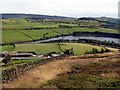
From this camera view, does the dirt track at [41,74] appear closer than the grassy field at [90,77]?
Yes

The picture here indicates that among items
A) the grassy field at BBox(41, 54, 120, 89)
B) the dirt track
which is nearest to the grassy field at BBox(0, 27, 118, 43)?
the dirt track

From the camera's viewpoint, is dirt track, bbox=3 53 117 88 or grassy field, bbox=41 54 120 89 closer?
dirt track, bbox=3 53 117 88

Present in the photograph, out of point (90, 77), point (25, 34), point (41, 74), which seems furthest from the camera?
point (25, 34)

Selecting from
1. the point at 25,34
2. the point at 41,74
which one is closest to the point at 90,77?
the point at 41,74

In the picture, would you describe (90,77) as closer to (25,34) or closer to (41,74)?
(41,74)

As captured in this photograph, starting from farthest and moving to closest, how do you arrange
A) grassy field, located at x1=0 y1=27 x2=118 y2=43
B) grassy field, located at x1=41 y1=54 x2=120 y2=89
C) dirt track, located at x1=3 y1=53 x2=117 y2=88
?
grassy field, located at x1=0 y1=27 x2=118 y2=43 < grassy field, located at x1=41 y1=54 x2=120 y2=89 < dirt track, located at x1=3 y1=53 x2=117 y2=88

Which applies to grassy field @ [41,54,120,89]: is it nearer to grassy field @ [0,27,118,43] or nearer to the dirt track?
the dirt track

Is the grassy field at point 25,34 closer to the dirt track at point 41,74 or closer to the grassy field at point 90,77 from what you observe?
the dirt track at point 41,74

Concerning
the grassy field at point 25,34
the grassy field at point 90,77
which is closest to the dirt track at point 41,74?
the grassy field at point 90,77

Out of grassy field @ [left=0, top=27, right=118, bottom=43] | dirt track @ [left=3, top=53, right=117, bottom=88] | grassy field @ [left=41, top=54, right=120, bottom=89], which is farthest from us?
grassy field @ [left=0, top=27, right=118, bottom=43]

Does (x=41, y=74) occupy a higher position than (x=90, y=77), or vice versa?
(x=41, y=74)

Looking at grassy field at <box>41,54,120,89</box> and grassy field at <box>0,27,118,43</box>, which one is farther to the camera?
grassy field at <box>0,27,118,43</box>

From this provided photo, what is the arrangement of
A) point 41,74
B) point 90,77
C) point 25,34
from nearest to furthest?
point 90,77, point 41,74, point 25,34

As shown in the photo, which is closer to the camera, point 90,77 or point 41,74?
point 90,77
